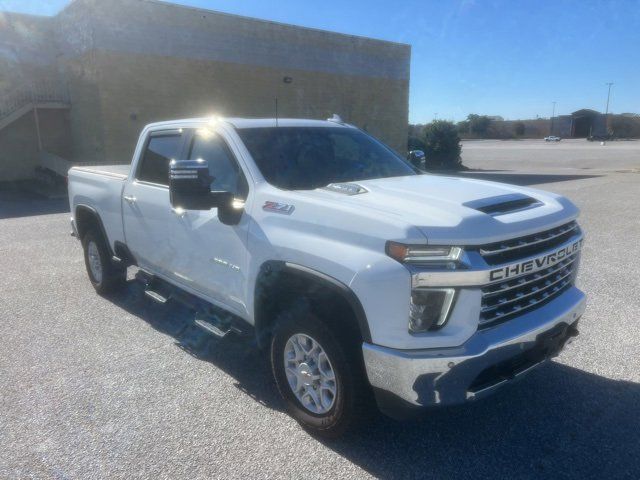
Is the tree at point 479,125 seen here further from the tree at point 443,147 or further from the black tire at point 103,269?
the black tire at point 103,269

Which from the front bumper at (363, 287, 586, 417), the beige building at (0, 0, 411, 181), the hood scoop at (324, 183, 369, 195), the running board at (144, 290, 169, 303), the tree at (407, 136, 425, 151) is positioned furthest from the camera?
the tree at (407, 136, 425, 151)

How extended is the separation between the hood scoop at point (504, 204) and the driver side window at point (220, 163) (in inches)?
62.1

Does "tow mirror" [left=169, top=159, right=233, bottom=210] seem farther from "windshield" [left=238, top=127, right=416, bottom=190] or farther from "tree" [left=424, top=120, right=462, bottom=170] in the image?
"tree" [left=424, top=120, right=462, bottom=170]

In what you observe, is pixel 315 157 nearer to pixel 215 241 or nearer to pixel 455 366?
pixel 215 241

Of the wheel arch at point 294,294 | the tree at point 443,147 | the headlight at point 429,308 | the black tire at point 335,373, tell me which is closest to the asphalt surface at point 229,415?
the black tire at point 335,373

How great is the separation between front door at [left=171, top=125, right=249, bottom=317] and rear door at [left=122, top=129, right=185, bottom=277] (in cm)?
18

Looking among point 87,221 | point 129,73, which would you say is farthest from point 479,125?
point 87,221

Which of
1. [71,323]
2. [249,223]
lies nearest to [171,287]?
[71,323]

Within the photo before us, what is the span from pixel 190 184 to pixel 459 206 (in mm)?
1631

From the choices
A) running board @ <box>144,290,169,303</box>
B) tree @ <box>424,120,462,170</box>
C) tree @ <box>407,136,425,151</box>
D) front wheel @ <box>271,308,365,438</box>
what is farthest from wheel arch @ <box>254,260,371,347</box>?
tree @ <box>407,136,425,151</box>

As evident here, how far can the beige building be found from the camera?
20094 millimetres

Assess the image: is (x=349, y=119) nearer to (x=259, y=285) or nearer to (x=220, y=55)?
(x=220, y=55)

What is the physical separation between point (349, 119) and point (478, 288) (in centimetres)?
2666

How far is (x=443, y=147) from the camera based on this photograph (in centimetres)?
3130
